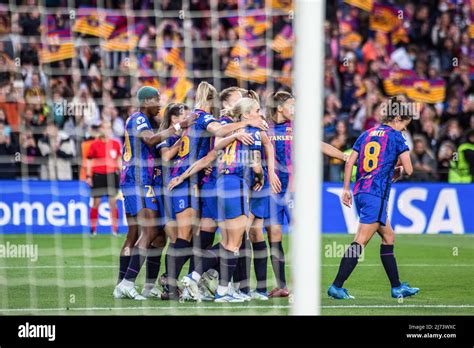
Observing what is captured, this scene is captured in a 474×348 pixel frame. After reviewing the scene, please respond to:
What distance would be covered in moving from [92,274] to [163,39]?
16.3 ft

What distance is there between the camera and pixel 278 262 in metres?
9.65

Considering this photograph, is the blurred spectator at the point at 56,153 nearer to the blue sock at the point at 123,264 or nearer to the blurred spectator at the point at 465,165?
the blue sock at the point at 123,264

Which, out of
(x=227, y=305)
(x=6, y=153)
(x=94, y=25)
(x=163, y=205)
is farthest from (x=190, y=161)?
(x=94, y=25)

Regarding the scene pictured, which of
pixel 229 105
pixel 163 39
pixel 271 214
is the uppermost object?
pixel 163 39

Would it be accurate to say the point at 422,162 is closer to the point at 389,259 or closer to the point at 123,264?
the point at 389,259

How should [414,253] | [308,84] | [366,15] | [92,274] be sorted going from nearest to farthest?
[308,84] → [92,274] → [414,253] → [366,15]

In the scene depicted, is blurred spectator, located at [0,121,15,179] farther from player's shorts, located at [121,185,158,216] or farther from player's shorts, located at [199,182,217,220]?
player's shorts, located at [199,182,217,220]

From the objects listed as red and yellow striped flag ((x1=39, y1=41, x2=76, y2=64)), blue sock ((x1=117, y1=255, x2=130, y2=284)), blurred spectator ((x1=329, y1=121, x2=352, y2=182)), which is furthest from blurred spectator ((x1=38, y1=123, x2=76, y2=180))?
blue sock ((x1=117, y1=255, x2=130, y2=284))

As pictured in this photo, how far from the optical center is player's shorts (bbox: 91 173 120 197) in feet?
48.8

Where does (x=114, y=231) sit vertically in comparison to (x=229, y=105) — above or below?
below

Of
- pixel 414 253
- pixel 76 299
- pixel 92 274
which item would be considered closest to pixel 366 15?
pixel 414 253

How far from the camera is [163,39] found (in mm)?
15328

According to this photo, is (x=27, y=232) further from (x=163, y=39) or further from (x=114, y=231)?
(x=163, y=39)

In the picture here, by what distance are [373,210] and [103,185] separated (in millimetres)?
6595
